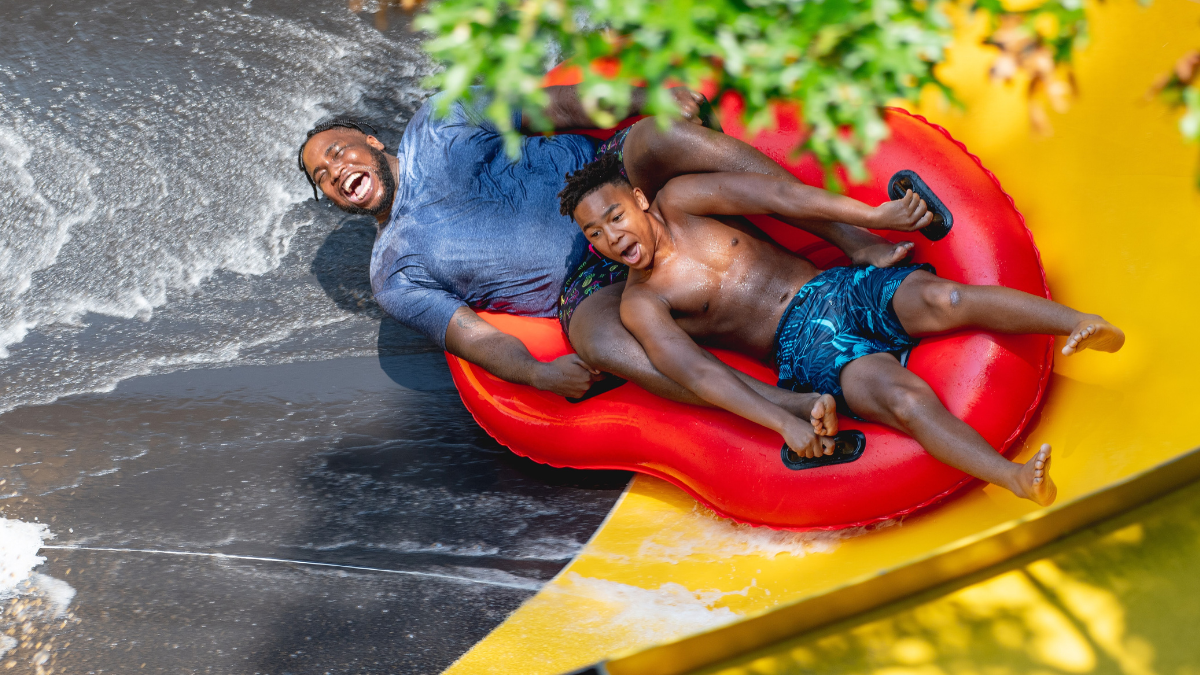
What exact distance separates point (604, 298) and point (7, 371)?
2607mm

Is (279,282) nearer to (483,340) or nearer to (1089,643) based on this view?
(483,340)

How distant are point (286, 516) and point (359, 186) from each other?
111cm

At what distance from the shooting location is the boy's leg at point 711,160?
93.0 inches

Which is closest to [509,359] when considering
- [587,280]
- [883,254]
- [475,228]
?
[587,280]

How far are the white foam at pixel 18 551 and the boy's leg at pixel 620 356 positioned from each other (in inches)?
73.9

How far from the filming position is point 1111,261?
7.32ft

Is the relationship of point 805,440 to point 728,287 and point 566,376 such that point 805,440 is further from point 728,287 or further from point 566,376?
point 566,376

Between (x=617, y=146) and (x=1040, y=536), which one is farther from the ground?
(x=617, y=146)

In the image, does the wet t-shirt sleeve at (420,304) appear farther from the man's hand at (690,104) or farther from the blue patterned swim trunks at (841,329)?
the blue patterned swim trunks at (841,329)

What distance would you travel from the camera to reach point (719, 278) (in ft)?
7.78

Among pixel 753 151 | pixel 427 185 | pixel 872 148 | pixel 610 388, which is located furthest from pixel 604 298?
pixel 872 148

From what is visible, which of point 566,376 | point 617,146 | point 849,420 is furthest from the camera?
point 617,146

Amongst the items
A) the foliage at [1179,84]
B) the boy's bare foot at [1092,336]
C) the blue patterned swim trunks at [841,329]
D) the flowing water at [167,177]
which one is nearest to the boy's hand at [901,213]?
the blue patterned swim trunks at [841,329]

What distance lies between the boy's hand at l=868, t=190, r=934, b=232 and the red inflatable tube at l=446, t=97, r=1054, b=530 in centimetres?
17
